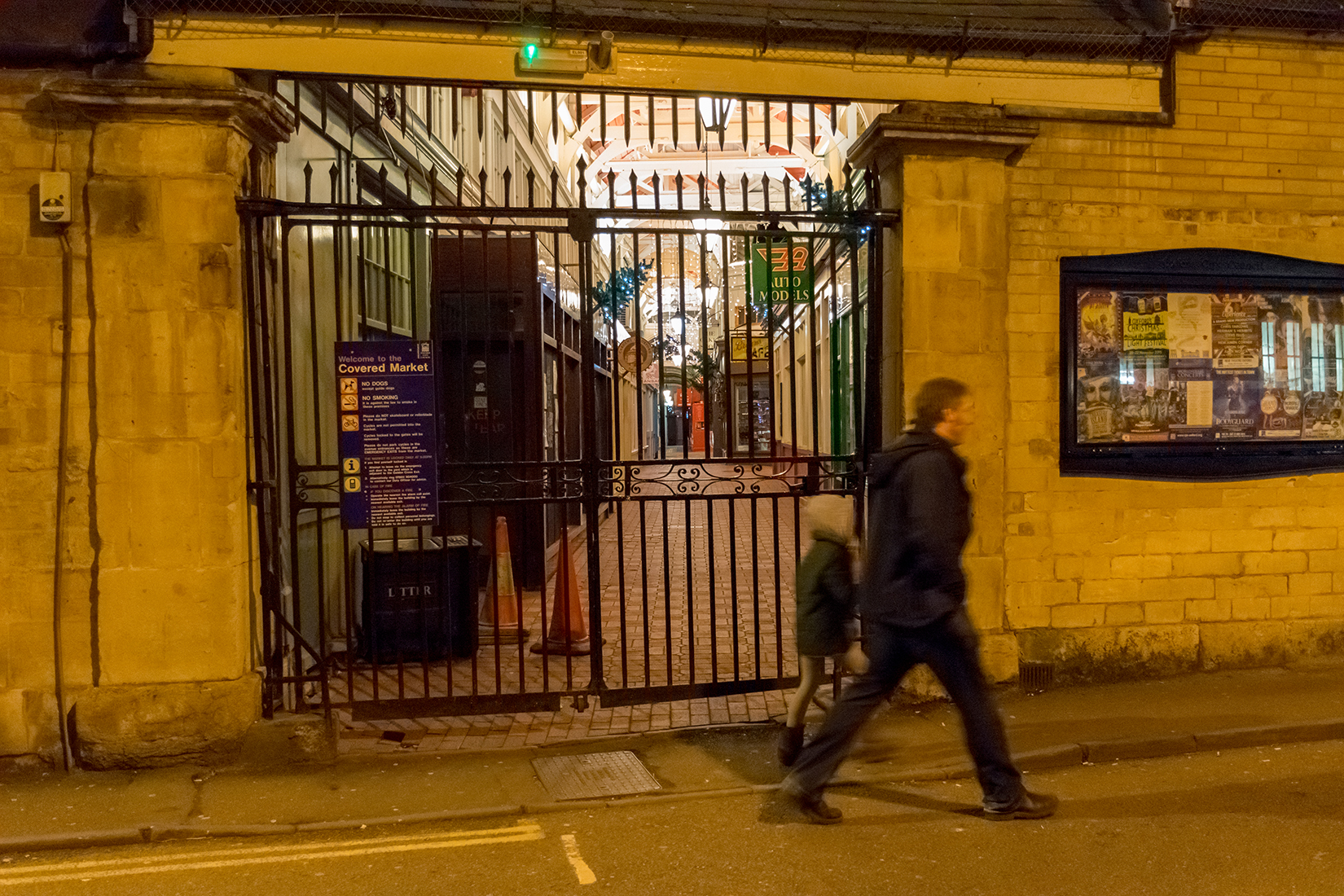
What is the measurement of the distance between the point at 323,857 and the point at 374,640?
1744 millimetres

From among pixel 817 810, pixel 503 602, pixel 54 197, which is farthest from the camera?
pixel 503 602

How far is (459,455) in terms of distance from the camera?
10.7 m

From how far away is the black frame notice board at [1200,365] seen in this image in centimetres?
693

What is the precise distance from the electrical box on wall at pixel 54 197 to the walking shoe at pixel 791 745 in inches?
176

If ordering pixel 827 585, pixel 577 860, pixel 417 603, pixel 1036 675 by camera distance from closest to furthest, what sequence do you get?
1. pixel 577 860
2. pixel 827 585
3. pixel 1036 675
4. pixel 417 603

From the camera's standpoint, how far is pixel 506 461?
22.2 feet

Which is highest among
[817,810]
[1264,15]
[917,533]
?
[1264,15]

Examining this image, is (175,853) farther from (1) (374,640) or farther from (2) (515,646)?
(2) (515,646)

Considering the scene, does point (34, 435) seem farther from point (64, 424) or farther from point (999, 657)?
point (999, 657)

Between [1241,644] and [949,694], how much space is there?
3545 millimetres

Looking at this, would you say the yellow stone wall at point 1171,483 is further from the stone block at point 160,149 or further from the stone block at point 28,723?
the stone block at point 28,723

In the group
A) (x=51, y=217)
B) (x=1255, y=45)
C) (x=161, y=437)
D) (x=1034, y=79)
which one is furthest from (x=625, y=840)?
(x=1255, y=45)

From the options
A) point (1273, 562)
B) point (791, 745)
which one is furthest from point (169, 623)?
point (1273, 562)

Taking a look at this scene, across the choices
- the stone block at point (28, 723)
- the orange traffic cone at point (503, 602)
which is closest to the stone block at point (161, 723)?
the stone block at point (28, 723)
